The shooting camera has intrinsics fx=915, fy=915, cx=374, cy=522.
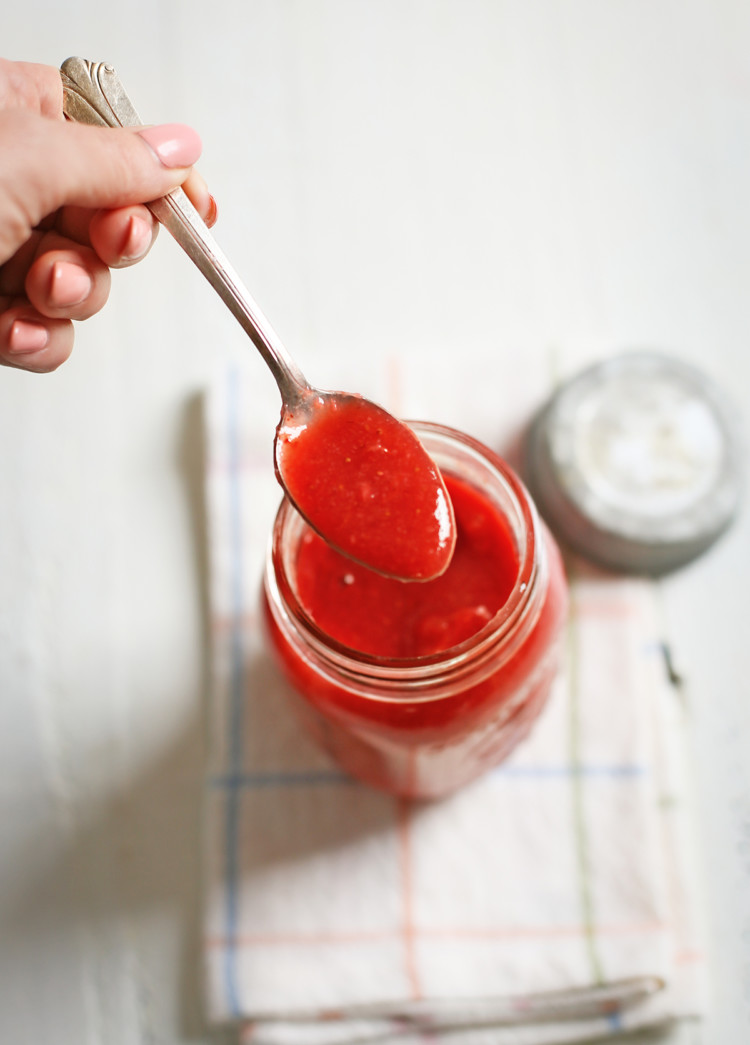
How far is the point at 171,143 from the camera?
2.48ft

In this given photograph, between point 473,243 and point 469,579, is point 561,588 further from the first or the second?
point 473,243

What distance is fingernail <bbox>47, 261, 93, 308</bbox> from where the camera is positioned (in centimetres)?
84

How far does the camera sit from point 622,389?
3.61 feet

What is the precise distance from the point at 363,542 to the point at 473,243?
66 cm

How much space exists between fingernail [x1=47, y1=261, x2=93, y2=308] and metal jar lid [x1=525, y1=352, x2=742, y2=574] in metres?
0.53

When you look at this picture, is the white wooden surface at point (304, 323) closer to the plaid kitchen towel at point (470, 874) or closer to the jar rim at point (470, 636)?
the plaid kitchen towel at point (470, 874)

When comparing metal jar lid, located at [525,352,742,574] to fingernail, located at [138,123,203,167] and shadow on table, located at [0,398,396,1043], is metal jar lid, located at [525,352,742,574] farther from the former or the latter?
fingernail, located at [138,123,203,167]

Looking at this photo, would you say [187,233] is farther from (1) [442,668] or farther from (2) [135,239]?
(1) [442,668]

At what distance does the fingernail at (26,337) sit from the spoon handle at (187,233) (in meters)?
0.20

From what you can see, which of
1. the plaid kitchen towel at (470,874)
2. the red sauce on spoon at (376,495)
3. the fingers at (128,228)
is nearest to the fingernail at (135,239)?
the fingers at (128,228)

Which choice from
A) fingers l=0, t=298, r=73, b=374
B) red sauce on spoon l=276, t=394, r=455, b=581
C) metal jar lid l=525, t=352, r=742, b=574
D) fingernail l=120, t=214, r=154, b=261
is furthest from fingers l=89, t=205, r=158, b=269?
metal jar lid l=525, t=352, r=742, b=574

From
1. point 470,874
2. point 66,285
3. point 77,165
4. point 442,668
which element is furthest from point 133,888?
point 77,165

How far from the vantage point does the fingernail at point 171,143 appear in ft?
2.46

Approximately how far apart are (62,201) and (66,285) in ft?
0.38
